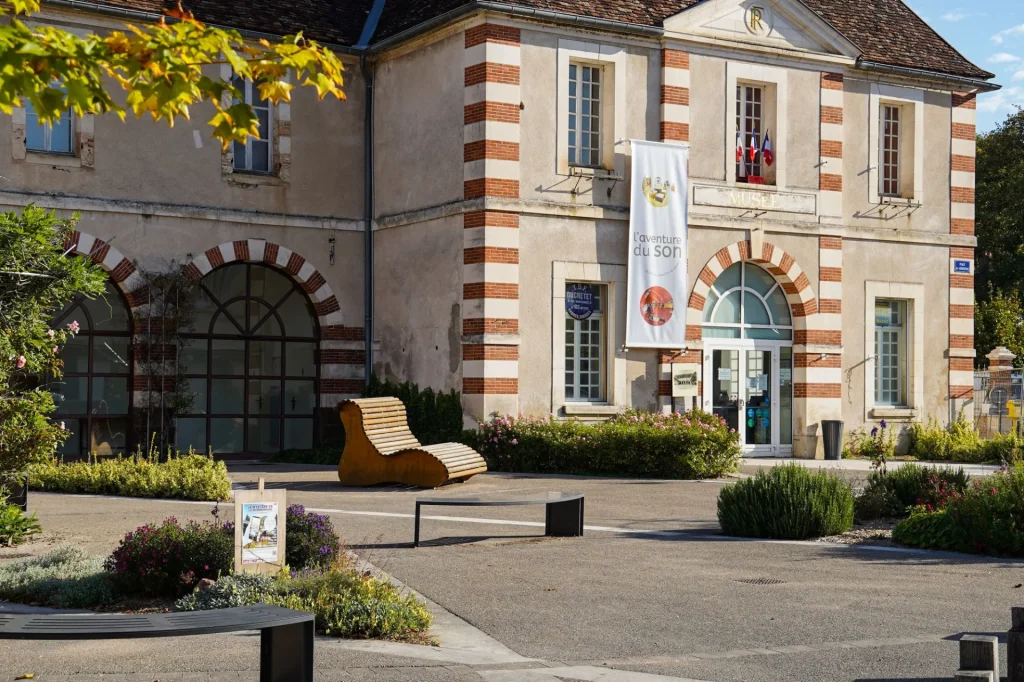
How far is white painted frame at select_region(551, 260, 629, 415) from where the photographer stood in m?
22.5

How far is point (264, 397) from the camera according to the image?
82.7 feet

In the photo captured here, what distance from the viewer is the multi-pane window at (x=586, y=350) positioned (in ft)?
75.5

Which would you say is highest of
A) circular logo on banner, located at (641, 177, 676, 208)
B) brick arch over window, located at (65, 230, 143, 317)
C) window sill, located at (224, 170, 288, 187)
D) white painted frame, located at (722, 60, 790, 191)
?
white painted frame, located at (722, 60, 790, 191)

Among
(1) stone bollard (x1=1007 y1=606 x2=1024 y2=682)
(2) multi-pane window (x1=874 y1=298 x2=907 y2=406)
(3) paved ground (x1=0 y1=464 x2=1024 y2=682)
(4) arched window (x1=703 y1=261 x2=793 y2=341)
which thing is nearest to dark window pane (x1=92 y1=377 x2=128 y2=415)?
(3) paved ground (x1=0 y1=464 x2=1024 y2=682)

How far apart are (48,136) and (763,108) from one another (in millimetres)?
12474

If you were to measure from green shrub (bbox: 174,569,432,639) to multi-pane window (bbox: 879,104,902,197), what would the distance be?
1984 centimetres

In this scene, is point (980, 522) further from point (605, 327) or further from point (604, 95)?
point (604, 95)

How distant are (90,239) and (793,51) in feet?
41.8

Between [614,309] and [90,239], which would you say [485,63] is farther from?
[90,239]

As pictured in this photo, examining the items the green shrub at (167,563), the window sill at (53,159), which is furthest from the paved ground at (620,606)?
the window sill at (53,159)

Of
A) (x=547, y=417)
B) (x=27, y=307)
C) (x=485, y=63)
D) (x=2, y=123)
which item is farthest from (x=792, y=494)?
(x=2, y=123)

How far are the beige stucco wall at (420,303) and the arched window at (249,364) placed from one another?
1.50m

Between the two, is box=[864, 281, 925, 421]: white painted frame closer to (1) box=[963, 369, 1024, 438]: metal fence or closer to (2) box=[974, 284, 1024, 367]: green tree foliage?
(1) box=[963, 369, 1024, 438]: metal fence

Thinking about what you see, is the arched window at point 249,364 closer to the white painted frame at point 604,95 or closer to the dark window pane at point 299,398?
the dark window pane at point 299,398
